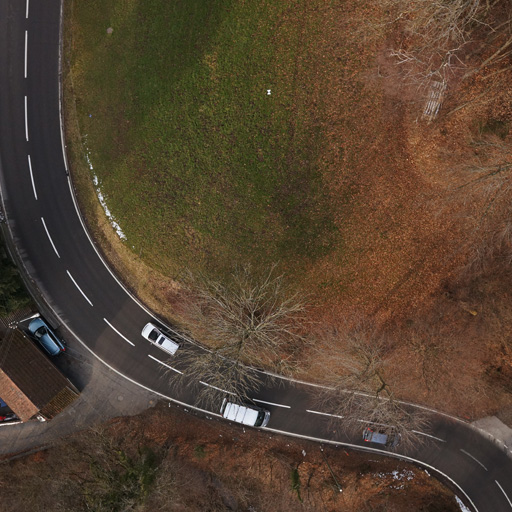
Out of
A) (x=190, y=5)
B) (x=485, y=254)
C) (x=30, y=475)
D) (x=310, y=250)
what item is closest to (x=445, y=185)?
(x=485, y=254)

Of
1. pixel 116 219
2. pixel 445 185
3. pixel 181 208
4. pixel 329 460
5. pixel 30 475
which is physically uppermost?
pixel 445 185

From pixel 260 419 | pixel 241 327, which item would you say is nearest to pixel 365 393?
pixel 260 419

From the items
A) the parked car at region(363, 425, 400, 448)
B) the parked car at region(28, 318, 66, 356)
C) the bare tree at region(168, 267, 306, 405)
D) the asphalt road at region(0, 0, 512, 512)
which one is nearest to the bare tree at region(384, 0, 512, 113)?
the bare tree at region(168, 267, 306, 405)

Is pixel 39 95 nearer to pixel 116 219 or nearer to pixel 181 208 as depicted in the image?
pixel 116 219

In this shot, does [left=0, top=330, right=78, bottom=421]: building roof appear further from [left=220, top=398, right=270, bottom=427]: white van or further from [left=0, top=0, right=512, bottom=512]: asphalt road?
[left=220, top=398, right=270, bottom=427]: white van

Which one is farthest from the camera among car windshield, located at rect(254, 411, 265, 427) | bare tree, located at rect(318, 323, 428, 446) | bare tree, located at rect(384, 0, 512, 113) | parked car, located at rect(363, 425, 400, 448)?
parked car, located at rect(363, 425, 400, 448)

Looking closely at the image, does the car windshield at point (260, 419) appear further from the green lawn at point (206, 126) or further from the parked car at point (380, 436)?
the green lawn at point (206, 126)
